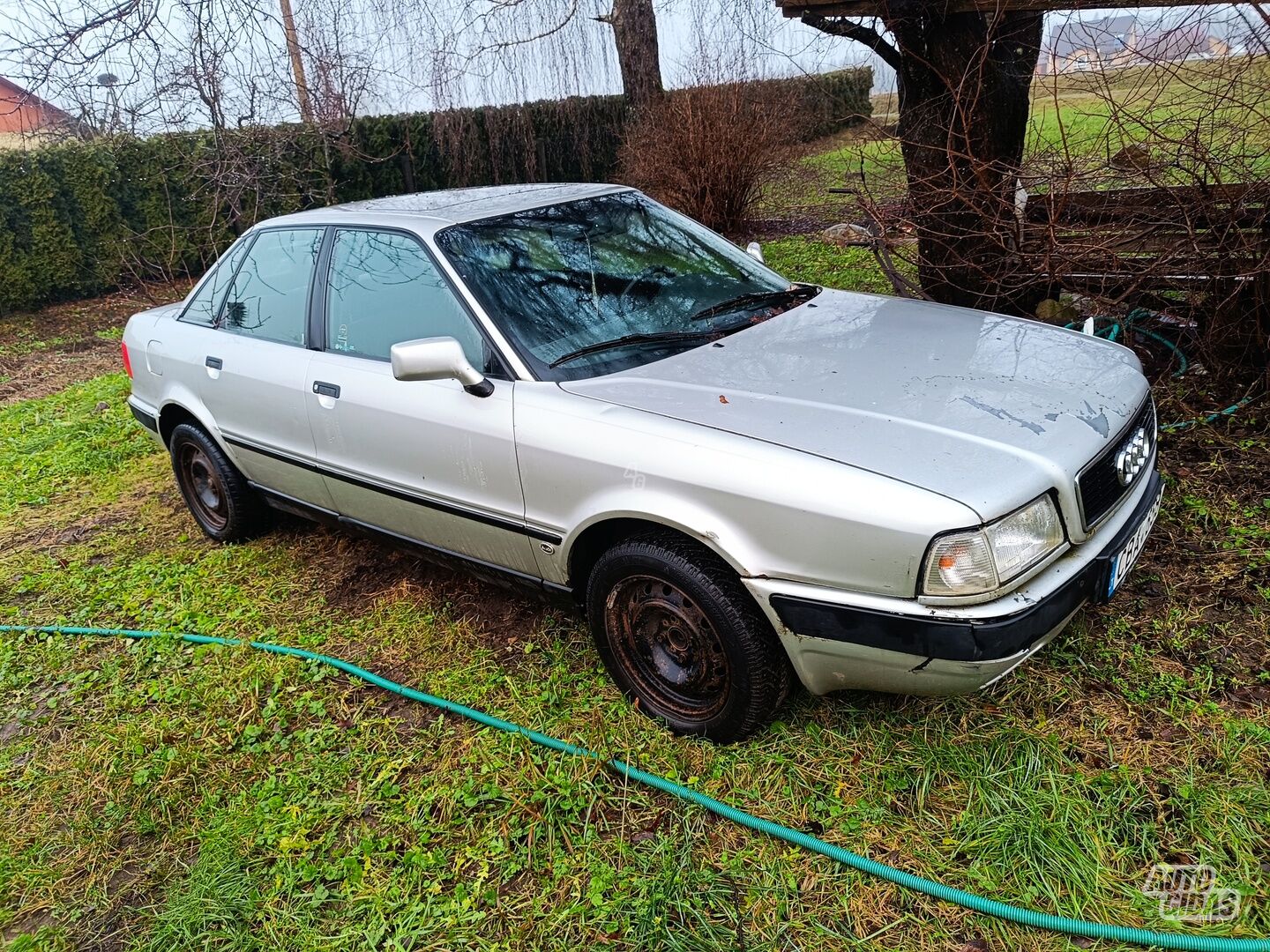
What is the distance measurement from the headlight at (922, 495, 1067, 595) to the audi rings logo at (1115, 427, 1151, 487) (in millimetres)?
459

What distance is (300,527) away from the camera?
15.2 feet

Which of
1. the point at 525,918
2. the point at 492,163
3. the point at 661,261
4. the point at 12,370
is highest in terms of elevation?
the point at 492,163

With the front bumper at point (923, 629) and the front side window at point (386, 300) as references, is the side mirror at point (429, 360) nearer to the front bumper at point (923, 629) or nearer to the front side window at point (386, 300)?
the front side window at point (386, 300)

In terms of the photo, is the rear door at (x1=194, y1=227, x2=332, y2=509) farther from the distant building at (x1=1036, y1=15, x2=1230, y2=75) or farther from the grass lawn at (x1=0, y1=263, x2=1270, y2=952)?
the distant building at (x1=1036, y1=15, x2=1230, y2=75)

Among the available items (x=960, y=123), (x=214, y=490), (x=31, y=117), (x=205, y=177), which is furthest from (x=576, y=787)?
(x=205, y=177)

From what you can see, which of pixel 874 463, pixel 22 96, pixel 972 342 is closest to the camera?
pixel 874 463

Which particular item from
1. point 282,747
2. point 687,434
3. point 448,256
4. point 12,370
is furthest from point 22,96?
point 687,434

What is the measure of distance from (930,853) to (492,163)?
12659mm

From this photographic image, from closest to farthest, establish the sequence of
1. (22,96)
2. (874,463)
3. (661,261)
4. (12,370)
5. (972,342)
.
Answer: (874,463) → (972,342) → (661,261) → (22,96) → (12,370)

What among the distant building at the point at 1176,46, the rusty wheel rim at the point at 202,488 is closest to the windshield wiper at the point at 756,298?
the distant building at the point at 1176,46

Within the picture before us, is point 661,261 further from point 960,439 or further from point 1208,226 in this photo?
point 1208,226

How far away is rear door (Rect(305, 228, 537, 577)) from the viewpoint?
9.55 feet

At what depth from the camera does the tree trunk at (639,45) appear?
1063 cm

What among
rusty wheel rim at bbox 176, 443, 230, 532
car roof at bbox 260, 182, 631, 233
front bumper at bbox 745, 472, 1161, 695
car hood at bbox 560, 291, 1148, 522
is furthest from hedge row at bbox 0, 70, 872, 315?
front bumper at bbox 745, 472, 1161, 695
